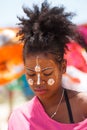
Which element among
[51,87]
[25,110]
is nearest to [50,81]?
[51,87]

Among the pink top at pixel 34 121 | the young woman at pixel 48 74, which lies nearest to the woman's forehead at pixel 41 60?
the young woman at pixel 48 74

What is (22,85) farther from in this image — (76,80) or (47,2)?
(47,2)

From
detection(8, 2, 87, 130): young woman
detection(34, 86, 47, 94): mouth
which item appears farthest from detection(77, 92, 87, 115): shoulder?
detection(34, 86, 47, 94): mouth

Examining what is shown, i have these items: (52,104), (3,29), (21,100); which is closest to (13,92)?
(21,100)

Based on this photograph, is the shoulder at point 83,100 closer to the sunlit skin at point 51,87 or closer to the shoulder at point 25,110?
the sunlit skin at point 51,87

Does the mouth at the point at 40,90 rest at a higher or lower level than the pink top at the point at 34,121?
higher

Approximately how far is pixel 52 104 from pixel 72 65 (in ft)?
2.59

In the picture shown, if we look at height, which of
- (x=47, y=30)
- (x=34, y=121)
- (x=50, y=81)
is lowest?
(x=34, y=121)

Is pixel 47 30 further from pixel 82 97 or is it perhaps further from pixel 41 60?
pixel 82 97

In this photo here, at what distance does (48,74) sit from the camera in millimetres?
800

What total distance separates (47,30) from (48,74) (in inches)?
4.7

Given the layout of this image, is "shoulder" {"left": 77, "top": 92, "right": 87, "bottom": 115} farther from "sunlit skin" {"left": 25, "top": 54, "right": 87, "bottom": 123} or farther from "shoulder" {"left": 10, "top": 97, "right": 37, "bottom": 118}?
"shoulder" {"left": 10, "top": 97, "right": 37, "bottom": 118}

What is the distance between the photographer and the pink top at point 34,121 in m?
0.78

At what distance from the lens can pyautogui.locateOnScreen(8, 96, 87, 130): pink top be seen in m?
0.78
